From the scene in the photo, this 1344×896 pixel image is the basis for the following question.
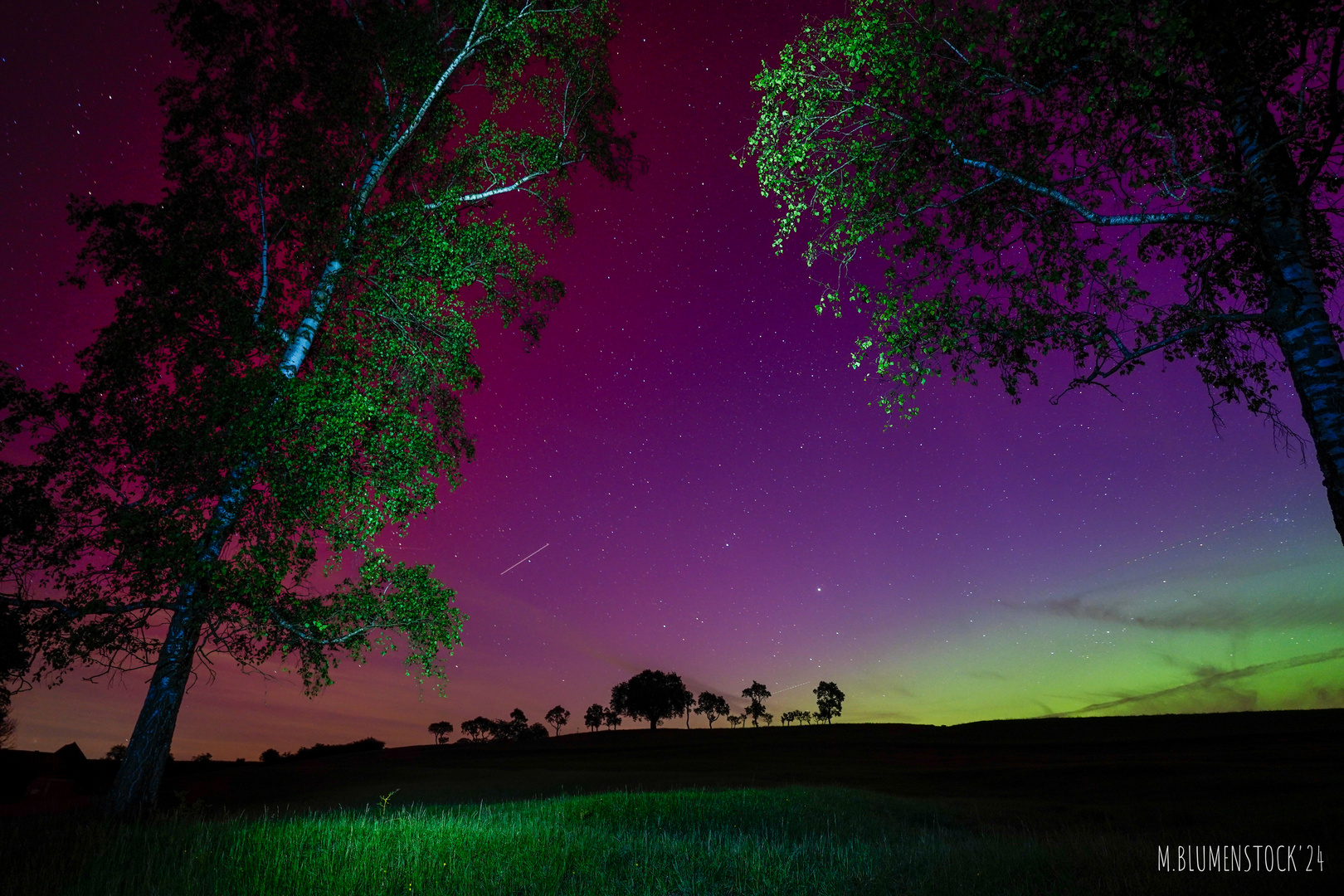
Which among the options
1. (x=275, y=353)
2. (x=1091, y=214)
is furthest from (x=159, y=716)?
(x=1091, y=214)

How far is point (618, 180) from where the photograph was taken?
2025 centimetres

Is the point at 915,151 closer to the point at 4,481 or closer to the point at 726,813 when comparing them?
the point at 726,813

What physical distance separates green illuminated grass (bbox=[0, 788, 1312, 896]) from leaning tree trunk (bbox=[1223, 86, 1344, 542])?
5940mm

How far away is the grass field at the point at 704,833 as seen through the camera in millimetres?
8031

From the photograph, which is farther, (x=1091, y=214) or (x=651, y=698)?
(x=651, y=698)

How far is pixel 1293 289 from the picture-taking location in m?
8.89

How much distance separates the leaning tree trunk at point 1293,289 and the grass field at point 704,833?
5.43 m

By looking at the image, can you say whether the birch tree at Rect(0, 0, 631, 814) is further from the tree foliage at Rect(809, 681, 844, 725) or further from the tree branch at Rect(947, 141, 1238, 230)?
the tree foliage at Rect(809, 681, 844, 725)

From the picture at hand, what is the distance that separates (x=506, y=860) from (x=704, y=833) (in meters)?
6.26

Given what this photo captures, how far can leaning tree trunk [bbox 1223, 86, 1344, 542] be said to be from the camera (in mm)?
8164

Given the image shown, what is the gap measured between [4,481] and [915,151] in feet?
56.2

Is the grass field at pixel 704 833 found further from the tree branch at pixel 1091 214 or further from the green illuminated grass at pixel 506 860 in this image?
the tree branch at pixel 1091 214

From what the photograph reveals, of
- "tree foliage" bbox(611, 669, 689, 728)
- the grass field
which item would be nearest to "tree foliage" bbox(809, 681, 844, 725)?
"tree foliage" bbox(611, 669, 689, 728)

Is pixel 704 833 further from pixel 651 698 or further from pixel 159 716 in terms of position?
pixel 651 698
